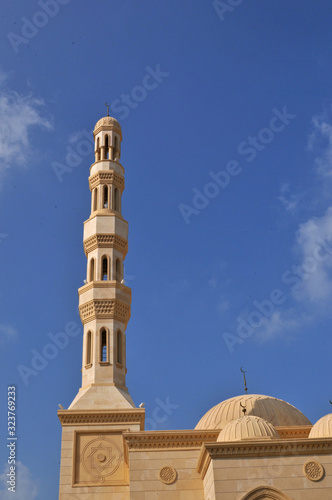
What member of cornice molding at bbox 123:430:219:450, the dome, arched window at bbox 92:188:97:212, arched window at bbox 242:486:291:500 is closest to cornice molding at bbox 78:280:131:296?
arched window at bbox 92:188:97:212

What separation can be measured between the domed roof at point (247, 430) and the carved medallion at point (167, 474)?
2.18m

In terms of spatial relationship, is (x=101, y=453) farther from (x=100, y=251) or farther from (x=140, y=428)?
(x=100, y=251)

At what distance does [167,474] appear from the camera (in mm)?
18125

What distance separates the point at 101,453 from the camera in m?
19.7

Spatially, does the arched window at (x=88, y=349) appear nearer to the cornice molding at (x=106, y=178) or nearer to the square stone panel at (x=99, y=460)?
the square stone panel at (x=99, y=460)

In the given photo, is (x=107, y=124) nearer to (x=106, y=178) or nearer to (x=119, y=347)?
(x=106, y=178)

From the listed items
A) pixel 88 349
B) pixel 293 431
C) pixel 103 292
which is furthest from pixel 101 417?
pixel 293 431

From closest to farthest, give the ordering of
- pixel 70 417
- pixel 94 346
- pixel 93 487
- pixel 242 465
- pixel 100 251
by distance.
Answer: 1. pixel 242 465
2. pixel 93 487
3. pixel 70 417
4. pixel 94 346
5. pixel 100 251

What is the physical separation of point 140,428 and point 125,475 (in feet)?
5.28

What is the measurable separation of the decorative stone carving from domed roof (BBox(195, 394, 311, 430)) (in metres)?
4.47

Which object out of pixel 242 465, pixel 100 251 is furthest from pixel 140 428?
pixel 100 251

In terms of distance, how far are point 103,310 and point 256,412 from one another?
693cm

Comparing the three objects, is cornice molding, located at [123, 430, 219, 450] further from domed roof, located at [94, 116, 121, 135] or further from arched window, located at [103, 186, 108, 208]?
domed roof, located at [94, 116, 121, 135]

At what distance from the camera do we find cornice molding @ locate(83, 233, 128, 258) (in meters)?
24.0
